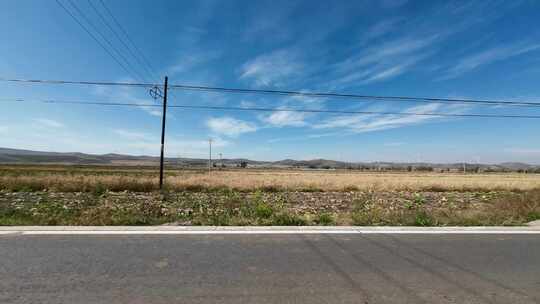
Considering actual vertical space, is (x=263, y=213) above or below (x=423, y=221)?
below

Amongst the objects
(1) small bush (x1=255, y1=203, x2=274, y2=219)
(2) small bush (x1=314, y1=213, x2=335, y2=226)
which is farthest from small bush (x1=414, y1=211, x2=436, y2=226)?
(1) small bush (x1=255, y1=203, x2=274, y2=219)

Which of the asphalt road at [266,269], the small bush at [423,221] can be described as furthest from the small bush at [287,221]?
the small bush at [423,221]

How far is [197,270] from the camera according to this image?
3979 millimetres

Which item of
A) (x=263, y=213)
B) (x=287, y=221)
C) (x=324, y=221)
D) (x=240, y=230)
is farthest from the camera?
A: (x=263, y=213)

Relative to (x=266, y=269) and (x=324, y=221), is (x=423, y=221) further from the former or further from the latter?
(x=266, y=269)

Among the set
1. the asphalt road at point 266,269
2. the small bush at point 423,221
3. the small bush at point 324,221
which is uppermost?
the small bush at point 423,221

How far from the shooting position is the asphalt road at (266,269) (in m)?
3.28

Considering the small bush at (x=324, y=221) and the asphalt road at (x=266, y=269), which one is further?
the small bush at (x=324, y=221)

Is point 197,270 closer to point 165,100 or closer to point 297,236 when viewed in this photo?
point 297,236

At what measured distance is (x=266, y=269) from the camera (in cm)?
407

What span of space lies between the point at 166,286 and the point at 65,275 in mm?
1580

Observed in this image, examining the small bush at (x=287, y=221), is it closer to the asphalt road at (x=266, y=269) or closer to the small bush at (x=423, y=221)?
the asphalt road at (x=266, y=269)

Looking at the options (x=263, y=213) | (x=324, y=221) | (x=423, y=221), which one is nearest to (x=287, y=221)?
(x=324, y=221)

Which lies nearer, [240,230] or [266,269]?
[266,269]
